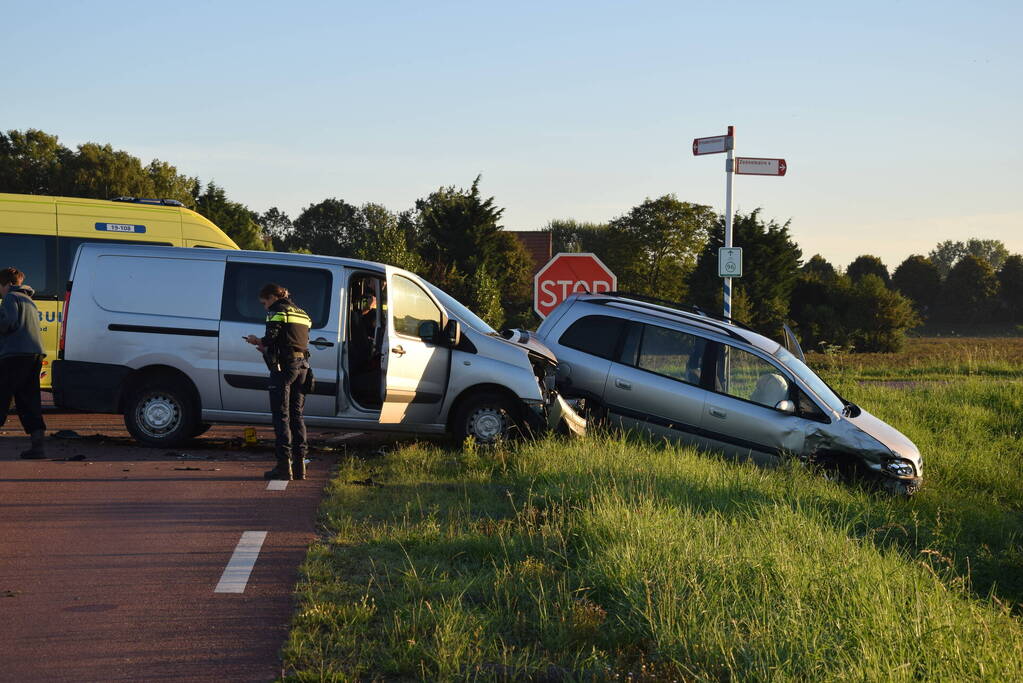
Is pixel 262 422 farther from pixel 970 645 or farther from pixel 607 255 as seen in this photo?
pixel 607 255

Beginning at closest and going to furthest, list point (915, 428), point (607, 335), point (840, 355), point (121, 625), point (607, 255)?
point (121, 625)
point (607, 335)
point (915, 428)
point (840, 355)
point (607, 255)

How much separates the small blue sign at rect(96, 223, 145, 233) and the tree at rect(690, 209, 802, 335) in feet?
143

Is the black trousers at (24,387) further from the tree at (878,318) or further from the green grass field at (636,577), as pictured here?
the tree at (878,318)

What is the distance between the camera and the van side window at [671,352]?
1151 cm

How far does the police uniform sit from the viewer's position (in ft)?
→ 31.2

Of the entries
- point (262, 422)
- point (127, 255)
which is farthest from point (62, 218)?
point (262, 422)

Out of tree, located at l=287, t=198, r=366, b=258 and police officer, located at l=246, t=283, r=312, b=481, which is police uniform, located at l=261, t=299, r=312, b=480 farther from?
tree, located at l=287, t=198, r=366, b=258

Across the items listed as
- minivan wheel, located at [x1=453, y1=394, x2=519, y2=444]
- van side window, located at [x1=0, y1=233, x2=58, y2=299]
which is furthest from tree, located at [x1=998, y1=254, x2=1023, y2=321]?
minivan wheel, located at [x1=453, y1=394, x2=519, y2=444]

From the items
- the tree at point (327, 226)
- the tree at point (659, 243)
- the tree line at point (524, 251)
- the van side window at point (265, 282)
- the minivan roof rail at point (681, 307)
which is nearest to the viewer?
the van side window at point (265, 282)

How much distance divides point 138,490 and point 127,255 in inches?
135

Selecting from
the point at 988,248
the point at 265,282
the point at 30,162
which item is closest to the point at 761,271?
the point at 30,162

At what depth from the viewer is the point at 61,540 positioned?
6938mm

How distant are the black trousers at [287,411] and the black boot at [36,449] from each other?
2.42 m

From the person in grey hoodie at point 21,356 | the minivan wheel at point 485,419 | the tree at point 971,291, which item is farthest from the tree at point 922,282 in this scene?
the person in grey hoodie at point 21,356
